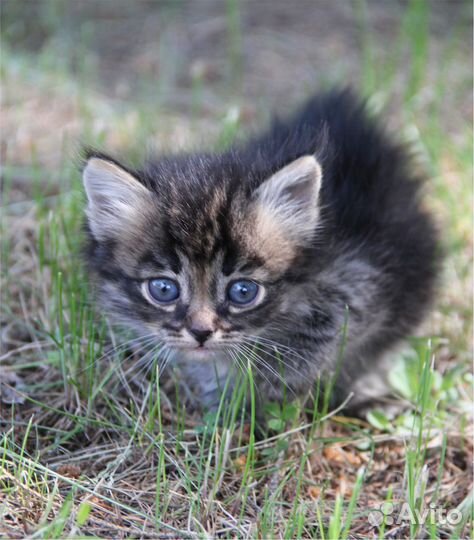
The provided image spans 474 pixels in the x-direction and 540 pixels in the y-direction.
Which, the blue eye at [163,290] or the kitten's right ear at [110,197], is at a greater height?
the kitten's right ear at [110,197]

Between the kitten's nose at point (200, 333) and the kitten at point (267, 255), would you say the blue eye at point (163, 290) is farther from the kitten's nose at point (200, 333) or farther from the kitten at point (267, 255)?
the kitten's nose at point (200, 333)

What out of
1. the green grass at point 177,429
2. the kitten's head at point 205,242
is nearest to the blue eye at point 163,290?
the kitten's head at point 205,242
